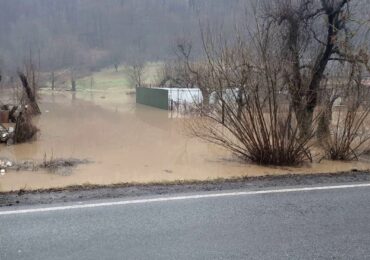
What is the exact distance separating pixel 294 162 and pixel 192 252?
731 centimetres

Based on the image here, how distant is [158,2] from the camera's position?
14912 cm

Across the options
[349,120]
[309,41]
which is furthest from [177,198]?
[309,41]

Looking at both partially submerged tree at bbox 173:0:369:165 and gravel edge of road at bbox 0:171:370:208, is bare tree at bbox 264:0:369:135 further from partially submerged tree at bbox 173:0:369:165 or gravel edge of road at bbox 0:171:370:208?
gravel edge of road at bbox 0:171:370:208

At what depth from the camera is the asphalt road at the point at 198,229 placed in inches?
202

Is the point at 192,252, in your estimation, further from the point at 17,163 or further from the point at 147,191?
the point at 17,163

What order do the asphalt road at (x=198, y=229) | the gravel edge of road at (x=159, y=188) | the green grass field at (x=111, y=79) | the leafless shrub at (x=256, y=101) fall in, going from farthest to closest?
1. the green grass field at (x=111, y=79)
2. the leafless shrub at (x=256, y=101)
3. the gravel edge of road at (x=159, y=188)
4. the asphalt road at (x=198, y=229)

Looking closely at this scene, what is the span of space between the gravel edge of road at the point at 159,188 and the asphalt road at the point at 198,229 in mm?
520

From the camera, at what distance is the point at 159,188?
8.41 m

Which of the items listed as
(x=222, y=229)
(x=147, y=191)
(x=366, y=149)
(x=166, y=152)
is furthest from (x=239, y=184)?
(x=166, y=152)

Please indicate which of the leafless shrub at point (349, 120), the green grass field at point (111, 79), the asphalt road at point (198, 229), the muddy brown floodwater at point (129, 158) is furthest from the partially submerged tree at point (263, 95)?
the green grass field at point (111, 79)

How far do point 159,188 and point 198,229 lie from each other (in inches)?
101

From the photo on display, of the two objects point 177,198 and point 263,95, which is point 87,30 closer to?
point 263,95

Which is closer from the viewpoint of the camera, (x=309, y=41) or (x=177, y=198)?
(x=177, y=198)

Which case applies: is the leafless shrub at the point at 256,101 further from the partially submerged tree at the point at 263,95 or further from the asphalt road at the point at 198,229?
the asphalt road at the point at 198,229
